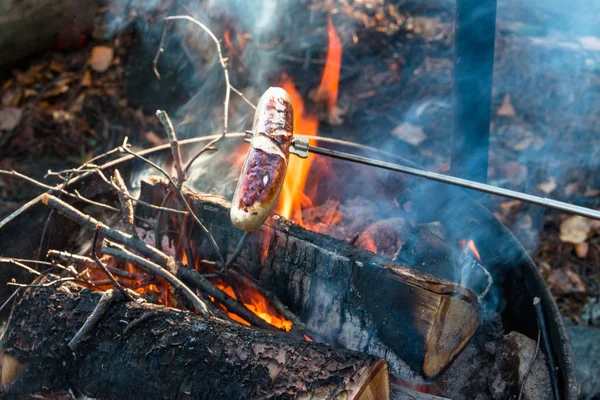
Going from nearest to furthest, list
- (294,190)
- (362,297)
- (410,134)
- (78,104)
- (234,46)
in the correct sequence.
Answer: (362,297)
(294,190)
(410,134)
(234,46)
(78,104)

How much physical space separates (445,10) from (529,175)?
6.61 feet

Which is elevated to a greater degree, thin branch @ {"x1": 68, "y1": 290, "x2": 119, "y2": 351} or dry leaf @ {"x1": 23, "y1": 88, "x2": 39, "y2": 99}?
dry leaf @ {"x1": 23, "y1": 88, "x2": 39, "y2": 99}

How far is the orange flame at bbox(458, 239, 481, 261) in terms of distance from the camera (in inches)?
99.1

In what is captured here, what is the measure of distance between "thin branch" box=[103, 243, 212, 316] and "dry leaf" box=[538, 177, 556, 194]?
9.22 ft

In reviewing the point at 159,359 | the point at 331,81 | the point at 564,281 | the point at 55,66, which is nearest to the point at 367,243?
the point at 159,359

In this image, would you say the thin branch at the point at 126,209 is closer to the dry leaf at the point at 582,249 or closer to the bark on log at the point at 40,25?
the dry leaf at the point at 582,249

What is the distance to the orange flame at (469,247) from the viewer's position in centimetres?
252

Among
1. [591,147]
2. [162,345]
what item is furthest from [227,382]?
[591,147]

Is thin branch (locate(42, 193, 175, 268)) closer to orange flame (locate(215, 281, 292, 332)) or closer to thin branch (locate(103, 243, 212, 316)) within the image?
thin branch (locate(103, 243, 212, 316))

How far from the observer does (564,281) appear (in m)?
3.53

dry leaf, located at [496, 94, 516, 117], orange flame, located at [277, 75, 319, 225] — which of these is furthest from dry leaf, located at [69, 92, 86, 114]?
dry leaf, located at [496, 94, 516, 117]

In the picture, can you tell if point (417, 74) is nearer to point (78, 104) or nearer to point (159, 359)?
point (78, 104)

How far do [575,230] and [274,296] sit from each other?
8.12 feet

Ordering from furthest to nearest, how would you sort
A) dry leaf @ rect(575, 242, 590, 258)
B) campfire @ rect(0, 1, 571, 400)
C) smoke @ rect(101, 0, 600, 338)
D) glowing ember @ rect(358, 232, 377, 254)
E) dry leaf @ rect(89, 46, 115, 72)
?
dry leaf @ rect(89, 46, 115, 72)
smoke @ rect(101, 0, 600, 338)
dry leaf @ rect(575, 242, 590, 258)
glowing ember @ rect(358, 232, 377, 254)
campfire @ rect(0, 1, 571, 400)
